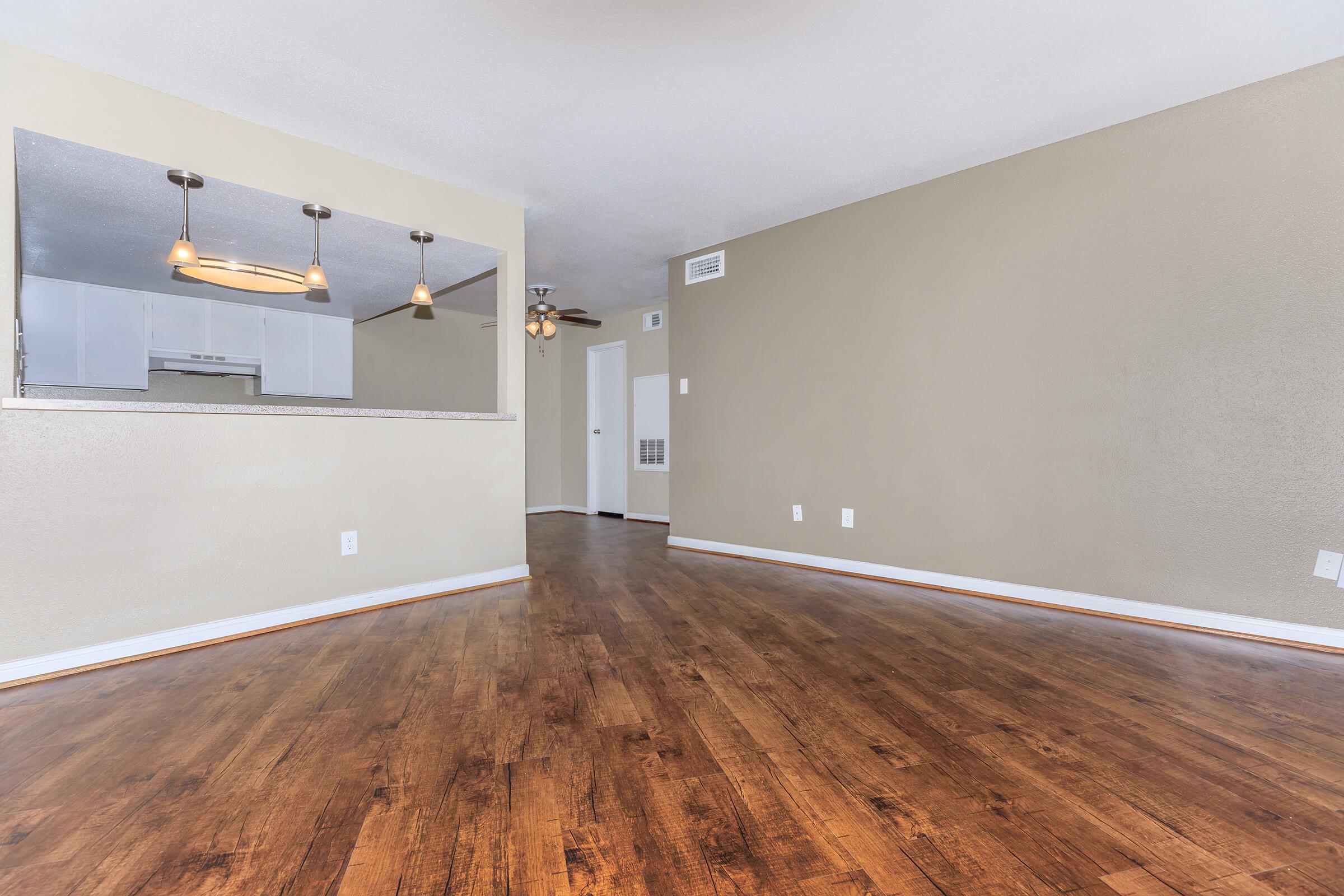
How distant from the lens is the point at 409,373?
616 cm

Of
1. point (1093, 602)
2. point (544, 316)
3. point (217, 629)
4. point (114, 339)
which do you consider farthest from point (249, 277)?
point (1093, 602)

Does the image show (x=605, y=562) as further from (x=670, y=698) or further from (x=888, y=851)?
(x=888, y=851)

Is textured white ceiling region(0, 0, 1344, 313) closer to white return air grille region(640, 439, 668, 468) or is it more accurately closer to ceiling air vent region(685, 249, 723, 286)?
ceiling air vent region(685, 249, 723, 286)

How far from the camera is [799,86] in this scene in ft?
8.29

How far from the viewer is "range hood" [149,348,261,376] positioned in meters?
4.49

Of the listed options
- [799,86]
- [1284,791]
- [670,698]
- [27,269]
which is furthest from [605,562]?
[27,269]

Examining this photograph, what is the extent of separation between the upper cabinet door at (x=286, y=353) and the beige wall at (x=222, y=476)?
2688 millimetres

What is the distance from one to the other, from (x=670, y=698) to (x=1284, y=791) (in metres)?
1.58

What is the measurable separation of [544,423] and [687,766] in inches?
245

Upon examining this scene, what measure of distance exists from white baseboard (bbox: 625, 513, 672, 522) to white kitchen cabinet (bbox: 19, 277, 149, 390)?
14.4 feet

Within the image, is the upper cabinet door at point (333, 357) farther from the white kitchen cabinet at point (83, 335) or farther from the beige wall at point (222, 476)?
the beige wall at point (222, 476)

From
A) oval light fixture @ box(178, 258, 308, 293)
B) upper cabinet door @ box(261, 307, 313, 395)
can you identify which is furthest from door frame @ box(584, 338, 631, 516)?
oval light fixture @ box(178, 258, 308, 293)

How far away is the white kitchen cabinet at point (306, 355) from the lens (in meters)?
5.07

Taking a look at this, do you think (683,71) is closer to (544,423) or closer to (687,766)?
(687,766)
